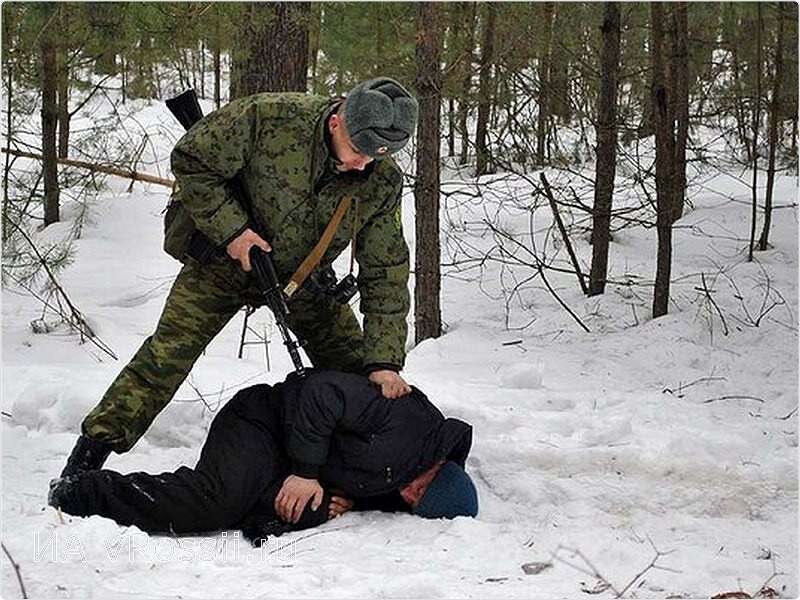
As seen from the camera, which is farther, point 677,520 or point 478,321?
point 478,321

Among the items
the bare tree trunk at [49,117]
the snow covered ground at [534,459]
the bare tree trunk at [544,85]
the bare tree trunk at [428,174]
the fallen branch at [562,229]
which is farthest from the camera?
the bare tree trunk at [49,117]

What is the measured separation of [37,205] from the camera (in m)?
9.95

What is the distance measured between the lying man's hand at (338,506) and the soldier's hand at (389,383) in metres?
0.40

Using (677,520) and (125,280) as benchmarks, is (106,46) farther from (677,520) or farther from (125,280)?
(677,520)

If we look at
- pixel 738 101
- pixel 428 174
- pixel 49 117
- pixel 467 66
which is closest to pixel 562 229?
pixel 428 174

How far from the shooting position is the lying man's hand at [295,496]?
319 cm

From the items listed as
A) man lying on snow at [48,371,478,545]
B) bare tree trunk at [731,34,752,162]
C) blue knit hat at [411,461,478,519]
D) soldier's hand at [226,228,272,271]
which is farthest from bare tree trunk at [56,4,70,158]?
bare tree trunk at [731,34,752,162]

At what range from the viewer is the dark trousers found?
123 inches

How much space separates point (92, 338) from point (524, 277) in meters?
3.52

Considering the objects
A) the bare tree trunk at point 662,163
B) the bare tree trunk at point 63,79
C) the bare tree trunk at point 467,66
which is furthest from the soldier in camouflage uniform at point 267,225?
the bare tree trunk at point 467,66

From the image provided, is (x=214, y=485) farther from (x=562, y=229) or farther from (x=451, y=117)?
(x=451, y=117)

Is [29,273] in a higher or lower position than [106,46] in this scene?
lower

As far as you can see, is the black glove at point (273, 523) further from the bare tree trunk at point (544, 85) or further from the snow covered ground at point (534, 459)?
the bare tree trunk at point (544, 85)

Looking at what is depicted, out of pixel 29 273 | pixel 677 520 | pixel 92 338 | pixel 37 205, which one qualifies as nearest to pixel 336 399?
pixel 677 520
